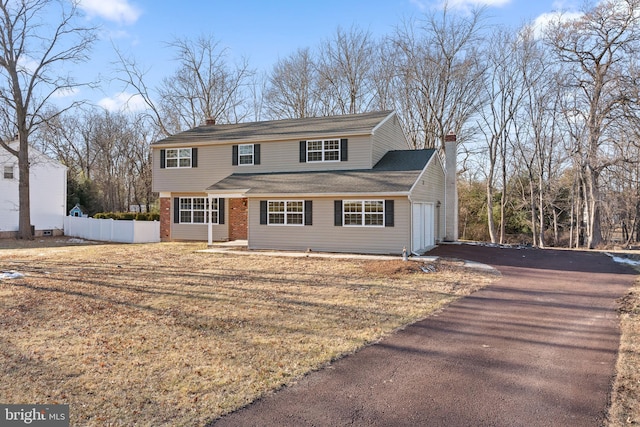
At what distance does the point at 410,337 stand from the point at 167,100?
1316 inches

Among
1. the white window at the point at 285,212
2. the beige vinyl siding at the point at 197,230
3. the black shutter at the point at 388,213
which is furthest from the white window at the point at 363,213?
the beige vinyl siding at the point at 197,230

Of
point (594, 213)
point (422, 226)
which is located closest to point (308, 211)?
point (422, 226)

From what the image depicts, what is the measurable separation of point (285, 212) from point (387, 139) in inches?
259

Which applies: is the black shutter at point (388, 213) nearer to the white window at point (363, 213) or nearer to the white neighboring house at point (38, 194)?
the white window at point (363, 213)

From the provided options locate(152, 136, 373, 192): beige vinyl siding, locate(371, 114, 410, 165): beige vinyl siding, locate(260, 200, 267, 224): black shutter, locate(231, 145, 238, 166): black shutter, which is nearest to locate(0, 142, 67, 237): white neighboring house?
locate(152, 136, 373, 192): beige vinyl siding

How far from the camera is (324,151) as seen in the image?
19.4 meters

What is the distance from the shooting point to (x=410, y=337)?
638cm

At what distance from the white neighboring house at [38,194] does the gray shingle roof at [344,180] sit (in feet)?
44.5

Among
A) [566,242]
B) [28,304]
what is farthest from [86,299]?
[566,242]

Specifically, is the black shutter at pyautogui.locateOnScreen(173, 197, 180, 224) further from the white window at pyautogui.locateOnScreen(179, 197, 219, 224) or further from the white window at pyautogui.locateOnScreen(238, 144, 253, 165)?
the white window at pyautogui.locateOnScreen(238, 144, 253, 165)

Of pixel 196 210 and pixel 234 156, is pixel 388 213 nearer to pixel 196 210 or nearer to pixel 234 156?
pixel 234 156

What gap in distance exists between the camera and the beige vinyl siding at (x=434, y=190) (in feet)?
55.1

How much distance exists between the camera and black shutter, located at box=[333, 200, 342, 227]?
650 inches

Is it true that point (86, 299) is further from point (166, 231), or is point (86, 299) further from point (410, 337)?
point (166, 231)
